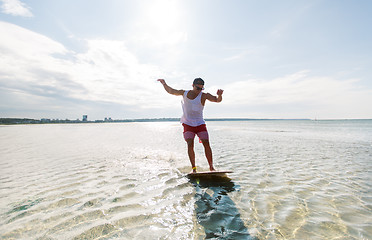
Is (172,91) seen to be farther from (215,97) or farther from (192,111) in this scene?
(215,97)

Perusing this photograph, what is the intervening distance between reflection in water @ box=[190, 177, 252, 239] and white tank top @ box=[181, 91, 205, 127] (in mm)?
1964

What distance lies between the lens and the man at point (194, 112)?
6.25 m

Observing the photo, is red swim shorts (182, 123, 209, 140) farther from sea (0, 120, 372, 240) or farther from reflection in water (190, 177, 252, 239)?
reflection in water (190, 177, 252, 239)

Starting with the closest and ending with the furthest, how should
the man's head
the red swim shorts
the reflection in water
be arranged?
the reflection in water < the man's head < the red swim shorts

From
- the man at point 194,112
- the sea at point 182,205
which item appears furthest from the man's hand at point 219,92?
the sea at point 182,205

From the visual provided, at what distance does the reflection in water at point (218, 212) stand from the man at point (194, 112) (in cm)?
105

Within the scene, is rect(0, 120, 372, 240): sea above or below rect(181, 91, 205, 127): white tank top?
below

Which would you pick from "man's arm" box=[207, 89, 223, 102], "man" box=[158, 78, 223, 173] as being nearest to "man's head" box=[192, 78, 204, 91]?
"man" box=[158, 78, 223, 173]

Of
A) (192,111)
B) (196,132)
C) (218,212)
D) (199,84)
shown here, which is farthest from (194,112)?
(218,212)

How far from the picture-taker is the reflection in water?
3.08m

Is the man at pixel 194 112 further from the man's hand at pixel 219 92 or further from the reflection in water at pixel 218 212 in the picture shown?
the reflection in water at pixel 218 212

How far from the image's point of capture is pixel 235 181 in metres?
5.93

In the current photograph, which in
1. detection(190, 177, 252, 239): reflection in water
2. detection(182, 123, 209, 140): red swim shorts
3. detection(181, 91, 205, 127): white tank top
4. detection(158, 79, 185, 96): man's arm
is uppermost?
detection(158, 79, 185, 96): man's arm

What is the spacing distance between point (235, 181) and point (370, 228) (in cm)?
314
